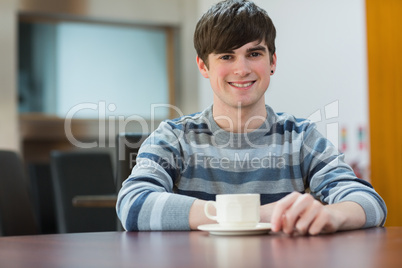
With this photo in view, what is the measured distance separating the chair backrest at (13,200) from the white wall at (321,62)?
1.86m

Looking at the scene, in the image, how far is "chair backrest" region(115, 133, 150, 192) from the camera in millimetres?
1882

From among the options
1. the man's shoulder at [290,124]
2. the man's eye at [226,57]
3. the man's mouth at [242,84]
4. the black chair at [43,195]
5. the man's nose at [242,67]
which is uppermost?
the man's eye at [226,57]

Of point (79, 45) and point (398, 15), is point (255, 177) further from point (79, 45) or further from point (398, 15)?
point (79, 45)

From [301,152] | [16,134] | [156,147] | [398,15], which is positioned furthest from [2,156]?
[16,134]

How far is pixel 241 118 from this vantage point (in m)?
1.57

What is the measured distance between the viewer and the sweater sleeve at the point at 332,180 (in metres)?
1.25

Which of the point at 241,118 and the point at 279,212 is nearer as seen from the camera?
the point at 279,212

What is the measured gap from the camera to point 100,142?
5145mm

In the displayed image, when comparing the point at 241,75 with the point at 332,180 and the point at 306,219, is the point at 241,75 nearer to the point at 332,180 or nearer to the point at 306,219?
the point at 332,180

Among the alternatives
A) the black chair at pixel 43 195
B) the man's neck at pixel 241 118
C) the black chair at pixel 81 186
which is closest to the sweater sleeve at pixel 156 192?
the man's neck at pixel 241 118

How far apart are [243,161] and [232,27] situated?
0.32m

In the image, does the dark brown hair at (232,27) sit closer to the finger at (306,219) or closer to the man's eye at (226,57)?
the man's eye at (226,57)

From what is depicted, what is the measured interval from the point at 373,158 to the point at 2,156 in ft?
5.90

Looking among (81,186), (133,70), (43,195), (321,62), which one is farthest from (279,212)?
(133,70)
